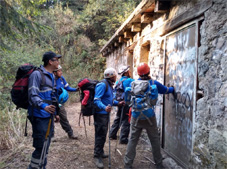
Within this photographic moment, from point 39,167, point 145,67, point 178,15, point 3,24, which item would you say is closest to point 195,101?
point 145,67

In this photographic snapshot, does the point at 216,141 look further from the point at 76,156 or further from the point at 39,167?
the point at 76,156

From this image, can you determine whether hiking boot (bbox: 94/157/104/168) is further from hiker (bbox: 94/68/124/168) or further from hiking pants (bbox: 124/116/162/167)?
hiking pants (bbox: 124/116/162/167)

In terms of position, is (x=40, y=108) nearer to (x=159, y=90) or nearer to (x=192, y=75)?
(x=159, y=90)

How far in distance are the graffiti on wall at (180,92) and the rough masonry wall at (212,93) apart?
1.02 ft

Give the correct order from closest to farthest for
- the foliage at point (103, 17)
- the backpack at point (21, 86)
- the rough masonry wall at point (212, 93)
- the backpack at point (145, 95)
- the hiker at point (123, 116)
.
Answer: the rough masonry wall at point (212, 93) → the backpack at point (21, 86) → the backpack at point (145, 95) → the hiker at point (123, 116) → the foliage at point (103, 17)

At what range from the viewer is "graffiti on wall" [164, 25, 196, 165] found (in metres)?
3.26

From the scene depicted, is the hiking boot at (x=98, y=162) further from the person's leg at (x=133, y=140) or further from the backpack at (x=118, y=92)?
the backpack at (x=118, y=92)

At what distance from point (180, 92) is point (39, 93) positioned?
2.34m

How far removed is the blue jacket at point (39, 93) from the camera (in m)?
2.78

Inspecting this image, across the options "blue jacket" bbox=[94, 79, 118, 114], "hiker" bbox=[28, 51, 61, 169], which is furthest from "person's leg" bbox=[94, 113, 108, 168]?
"hiker" bbox=[28, 51, 61, 169]

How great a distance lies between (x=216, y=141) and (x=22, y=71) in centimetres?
274

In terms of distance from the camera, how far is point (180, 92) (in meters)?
3.61

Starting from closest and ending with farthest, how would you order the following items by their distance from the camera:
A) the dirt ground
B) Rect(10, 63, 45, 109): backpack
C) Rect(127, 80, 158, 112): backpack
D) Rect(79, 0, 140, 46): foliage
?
Rect(10, 63, 45, 109): backpack, Rect(127, 80, 158, 112): backpack, the dirt ground, Rect(79, 0, 140, 46): foliage

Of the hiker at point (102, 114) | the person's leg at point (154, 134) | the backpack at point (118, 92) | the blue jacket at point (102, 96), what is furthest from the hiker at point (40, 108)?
Result: the backpack at point (118, 92)
